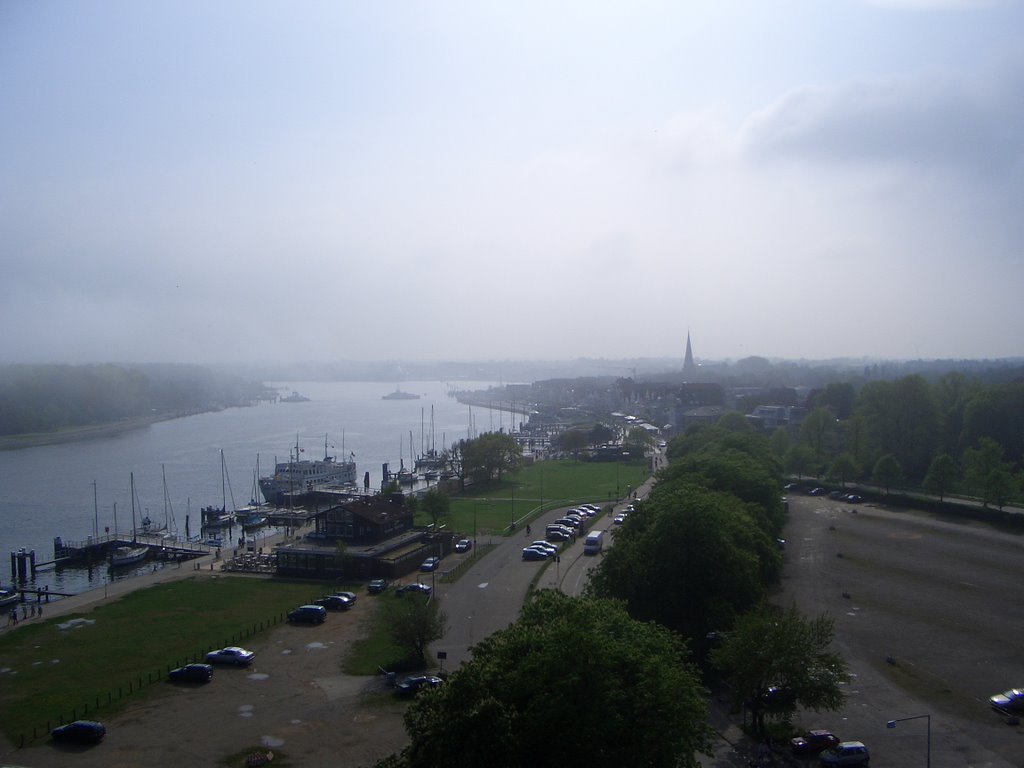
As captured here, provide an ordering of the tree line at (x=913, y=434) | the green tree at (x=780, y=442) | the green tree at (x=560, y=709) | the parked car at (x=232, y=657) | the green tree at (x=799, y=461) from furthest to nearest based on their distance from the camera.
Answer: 1. the green tree at (x=780, y=442)
2. the green tree at (x=799, y=461)
3. the tree line at (x=913, y=434)
4. the parked car at (x=232, y=657)
5. the green tree at (x=560, y=709)

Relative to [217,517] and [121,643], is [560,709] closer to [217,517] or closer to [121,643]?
[121,643]

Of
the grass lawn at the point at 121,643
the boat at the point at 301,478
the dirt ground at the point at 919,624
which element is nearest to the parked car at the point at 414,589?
the grass lawn at the point at 121,643

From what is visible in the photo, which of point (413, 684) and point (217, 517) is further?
point (217, 517)

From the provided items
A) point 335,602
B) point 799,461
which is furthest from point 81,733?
point 799,461

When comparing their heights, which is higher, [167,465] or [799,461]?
[799,461]

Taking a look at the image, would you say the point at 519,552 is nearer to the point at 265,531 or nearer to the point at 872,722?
the point at 872,722

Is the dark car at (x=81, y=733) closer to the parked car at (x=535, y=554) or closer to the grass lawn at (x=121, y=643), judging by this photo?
the grass lawn at (x=121, y=643)
